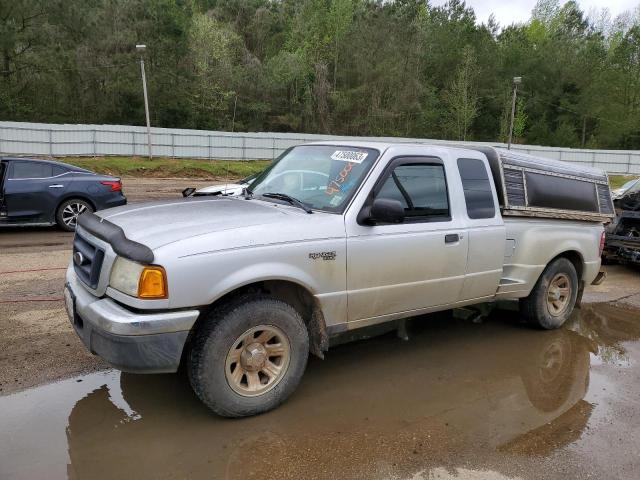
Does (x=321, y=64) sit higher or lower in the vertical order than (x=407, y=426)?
higher

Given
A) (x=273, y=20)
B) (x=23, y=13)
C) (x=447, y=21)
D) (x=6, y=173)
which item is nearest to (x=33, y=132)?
(x=23, y=13)

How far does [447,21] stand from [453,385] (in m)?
77.5

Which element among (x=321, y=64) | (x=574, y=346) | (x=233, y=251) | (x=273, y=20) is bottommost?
(x=574, y=346)

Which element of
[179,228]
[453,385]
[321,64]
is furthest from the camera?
[321,64]

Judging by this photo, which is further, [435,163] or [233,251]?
[435,163]

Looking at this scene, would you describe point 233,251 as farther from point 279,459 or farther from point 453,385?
point 453,385

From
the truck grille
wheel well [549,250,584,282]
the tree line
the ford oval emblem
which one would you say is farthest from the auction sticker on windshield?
the tree line

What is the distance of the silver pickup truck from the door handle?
0.03ft

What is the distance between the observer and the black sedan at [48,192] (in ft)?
31.7

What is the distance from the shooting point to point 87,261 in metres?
3.67

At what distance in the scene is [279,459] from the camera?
10.5 feet

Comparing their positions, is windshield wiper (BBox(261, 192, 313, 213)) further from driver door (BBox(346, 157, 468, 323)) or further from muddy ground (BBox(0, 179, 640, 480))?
muddy ground (BBox(0, 179, 640, 480))

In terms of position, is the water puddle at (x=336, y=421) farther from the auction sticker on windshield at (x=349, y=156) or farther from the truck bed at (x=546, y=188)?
the auction sticker on windshield at (x=349, y=156)

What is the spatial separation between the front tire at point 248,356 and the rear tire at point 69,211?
801cm
